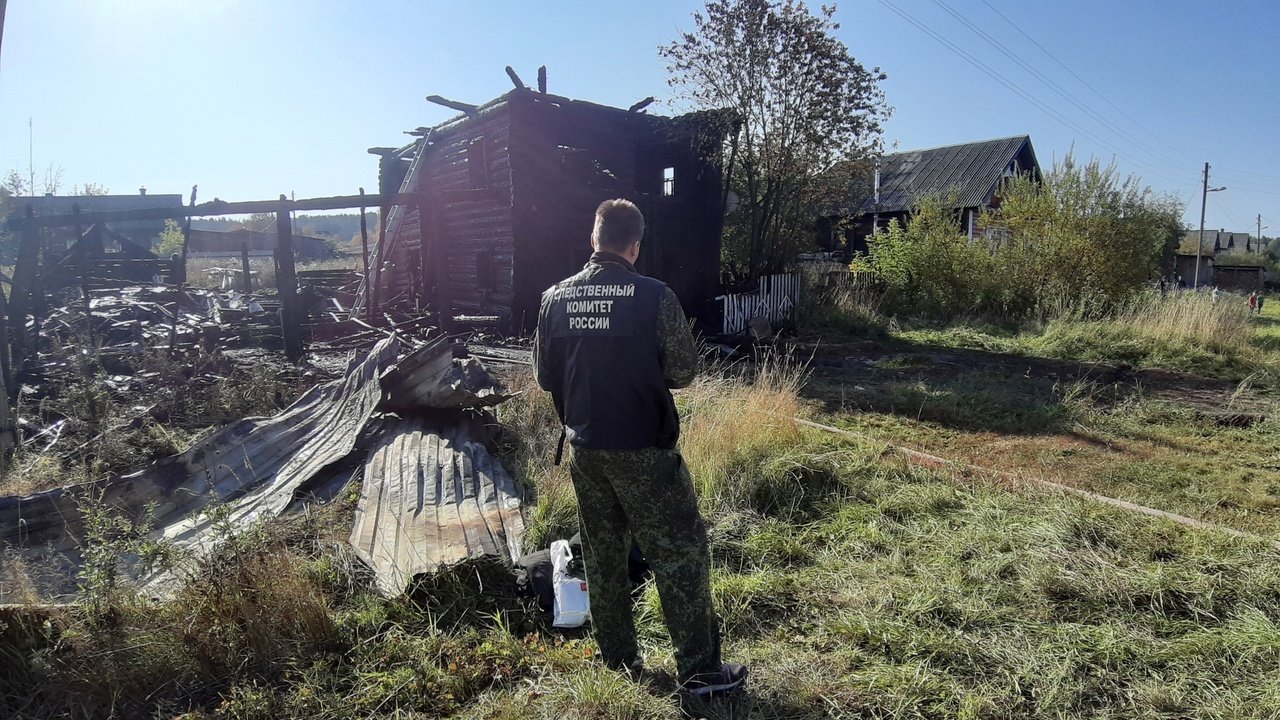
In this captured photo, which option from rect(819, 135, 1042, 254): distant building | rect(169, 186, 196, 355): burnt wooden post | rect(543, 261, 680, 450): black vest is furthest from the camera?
rect(819, 135, 1042, 254): distant building

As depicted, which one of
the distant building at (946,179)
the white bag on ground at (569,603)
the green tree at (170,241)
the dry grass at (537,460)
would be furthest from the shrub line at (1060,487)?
the green tree at (170,241)

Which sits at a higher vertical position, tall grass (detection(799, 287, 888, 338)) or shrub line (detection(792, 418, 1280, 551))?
tall grass (detection(799, 287, 888, 338))

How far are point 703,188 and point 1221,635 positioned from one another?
13890mm

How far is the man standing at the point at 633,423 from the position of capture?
2.69m

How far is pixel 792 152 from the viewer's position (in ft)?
51.4

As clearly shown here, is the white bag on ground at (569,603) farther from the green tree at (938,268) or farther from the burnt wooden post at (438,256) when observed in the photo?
the green tree at (938,268)

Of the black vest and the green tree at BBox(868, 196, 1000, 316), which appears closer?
the black vest

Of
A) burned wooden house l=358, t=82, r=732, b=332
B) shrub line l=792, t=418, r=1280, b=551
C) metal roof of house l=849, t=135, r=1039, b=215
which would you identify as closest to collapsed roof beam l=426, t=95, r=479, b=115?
burned wooden house l=358, t=82, r=732, b=332

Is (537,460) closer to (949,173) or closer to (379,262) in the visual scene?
(379,262)

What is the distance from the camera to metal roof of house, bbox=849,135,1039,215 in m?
26.8

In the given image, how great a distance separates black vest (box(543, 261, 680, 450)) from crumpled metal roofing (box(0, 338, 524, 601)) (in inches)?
67.2

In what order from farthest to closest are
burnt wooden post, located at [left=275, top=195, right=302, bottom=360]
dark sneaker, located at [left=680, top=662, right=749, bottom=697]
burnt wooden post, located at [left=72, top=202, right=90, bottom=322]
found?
burnt wooden post, located at [left=72, top=202, right=90, bottom=322], burnt wooden post, located at [left=275, top=195, right=302, bottom=360], dark sneaker, located at [left=680, top=662, right=749, bottom=697]

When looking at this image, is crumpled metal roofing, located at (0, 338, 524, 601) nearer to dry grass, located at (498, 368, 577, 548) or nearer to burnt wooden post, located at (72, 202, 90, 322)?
dry grass, located at (498, 368, 577, 548)

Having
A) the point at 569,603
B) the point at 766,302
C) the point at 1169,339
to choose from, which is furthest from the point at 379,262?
the point at 1169,339
